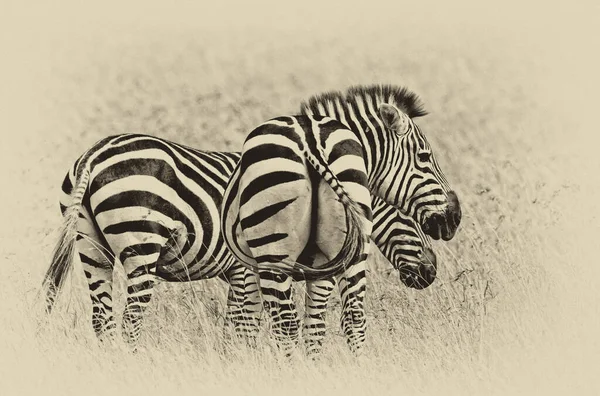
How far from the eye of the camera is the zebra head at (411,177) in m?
9.41

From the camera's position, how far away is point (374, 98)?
9.66 meters

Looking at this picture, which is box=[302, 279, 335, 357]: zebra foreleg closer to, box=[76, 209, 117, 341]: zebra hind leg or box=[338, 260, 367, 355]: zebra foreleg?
box=[338, 260, 367, 355]: zebra foreleg

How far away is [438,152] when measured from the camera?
15.2 metres

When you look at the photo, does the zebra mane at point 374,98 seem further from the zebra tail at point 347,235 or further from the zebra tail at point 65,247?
the zebra tail at point 65,247

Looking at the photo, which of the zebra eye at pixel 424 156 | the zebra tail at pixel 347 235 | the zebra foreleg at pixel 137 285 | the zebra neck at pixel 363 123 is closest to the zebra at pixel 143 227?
the zebra foreleg at pixel 137 285

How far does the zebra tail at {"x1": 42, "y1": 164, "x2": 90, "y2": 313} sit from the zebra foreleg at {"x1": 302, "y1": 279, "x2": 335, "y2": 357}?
8.13 ft

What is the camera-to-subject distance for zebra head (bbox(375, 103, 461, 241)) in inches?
370

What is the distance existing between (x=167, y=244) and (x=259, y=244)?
5.92 feet

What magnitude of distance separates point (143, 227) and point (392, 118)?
2818 millimetres

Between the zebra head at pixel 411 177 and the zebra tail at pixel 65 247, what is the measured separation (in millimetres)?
3083

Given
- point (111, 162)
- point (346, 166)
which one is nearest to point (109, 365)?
point (111, 162)

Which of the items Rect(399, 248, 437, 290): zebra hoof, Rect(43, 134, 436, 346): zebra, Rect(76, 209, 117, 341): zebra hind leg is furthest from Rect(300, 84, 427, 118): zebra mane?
Rect(76, 209, 117, 341): zebra hind leg

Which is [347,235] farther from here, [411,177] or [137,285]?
[137,285]

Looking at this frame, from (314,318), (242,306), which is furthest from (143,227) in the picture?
(314,318)
